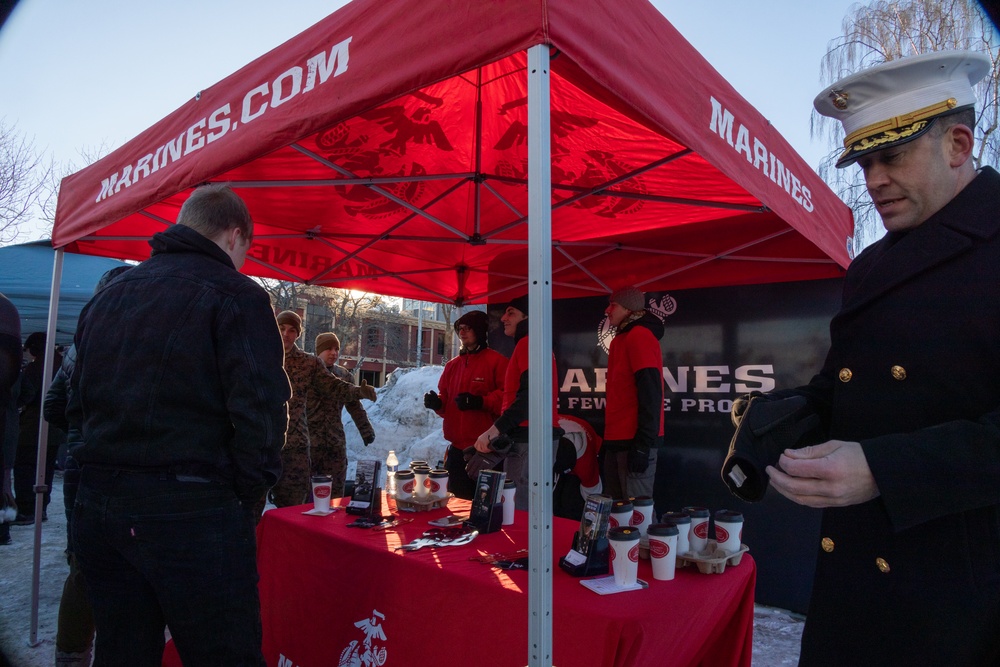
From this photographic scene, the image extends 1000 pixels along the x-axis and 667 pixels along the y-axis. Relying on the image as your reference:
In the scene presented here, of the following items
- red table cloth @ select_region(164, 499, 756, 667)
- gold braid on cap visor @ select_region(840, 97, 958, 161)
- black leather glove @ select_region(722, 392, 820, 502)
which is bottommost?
red table cloth @ select_region(164, 499, 756, 667)

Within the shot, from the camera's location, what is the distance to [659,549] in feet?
6.16

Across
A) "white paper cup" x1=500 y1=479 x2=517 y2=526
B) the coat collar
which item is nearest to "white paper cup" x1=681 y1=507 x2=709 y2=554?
"white paper cup" x1=500 y1=479 x2=517 y2=526

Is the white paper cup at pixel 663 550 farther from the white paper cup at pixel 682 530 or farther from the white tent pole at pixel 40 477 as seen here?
the white tent pole at pixel 40 477

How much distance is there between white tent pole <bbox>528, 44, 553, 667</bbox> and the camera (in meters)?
1.44

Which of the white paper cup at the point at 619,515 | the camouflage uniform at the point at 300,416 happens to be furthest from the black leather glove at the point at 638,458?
the camouflage uniform at the point at 300,416

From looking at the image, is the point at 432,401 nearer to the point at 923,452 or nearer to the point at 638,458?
the point at 638,458

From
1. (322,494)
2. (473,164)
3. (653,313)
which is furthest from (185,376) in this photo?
(653,313)

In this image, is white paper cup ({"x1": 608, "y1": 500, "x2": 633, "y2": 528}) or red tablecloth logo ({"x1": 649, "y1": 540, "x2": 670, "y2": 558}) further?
white paper cup ({"x1": 608, "y1": 500, "x2": 633, "y2": 528})

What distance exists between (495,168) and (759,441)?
2.90m

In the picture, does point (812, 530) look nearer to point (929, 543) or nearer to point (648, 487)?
point (648, 487)

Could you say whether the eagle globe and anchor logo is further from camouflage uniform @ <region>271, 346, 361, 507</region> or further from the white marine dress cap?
the white marine dress cap

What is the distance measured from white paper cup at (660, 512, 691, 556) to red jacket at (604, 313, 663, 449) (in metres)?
1.74

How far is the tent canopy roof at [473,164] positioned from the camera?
1798 millimetres

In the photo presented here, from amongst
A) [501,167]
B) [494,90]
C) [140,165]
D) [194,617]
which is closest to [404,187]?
[501,167]
